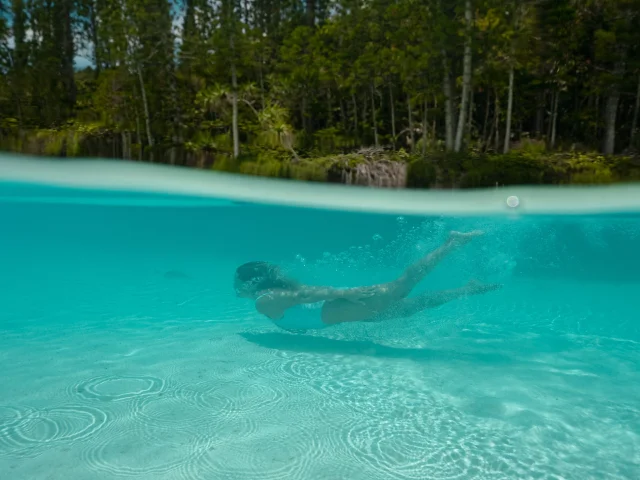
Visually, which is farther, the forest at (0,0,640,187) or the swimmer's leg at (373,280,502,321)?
the forest at (0,0,640,187)

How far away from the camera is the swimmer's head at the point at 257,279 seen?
6301 mm

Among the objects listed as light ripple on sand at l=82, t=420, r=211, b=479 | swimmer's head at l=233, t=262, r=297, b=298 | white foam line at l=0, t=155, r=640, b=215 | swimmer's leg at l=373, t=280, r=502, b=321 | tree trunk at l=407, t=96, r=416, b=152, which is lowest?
light ripple on sand at l=82, t=420, r=211, b=479

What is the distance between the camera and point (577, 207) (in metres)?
15.6

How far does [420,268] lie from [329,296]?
1736mm

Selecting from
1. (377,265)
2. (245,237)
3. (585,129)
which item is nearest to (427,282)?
(377,265)

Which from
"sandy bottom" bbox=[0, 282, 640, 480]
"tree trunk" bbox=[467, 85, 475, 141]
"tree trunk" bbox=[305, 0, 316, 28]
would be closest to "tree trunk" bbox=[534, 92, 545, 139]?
"tree trunk" bbox=[467, 85, 475, 141]

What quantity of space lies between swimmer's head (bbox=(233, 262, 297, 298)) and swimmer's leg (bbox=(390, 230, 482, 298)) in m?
1.55

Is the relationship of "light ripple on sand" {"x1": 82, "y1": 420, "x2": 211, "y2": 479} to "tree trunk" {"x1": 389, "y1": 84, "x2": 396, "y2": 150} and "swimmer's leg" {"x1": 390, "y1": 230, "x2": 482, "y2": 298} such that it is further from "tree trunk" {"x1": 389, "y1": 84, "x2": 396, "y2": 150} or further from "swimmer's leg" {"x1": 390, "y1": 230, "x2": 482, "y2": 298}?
"tree trunk" {"x1": 389, "y1": 84, "x2": 396, "y2": 150}

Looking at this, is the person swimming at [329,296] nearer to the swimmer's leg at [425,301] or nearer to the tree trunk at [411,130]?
the swimmer's leg at [425,301]

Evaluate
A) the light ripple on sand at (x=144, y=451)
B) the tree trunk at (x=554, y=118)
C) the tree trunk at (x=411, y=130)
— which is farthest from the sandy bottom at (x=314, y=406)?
the tree trunk at (x=554, y=118)

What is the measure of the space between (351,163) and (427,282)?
21.2 m

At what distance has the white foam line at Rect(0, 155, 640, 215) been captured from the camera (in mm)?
14102

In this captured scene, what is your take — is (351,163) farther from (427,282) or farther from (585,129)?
(427,282)

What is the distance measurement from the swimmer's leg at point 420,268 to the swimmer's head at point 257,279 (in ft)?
5.07
